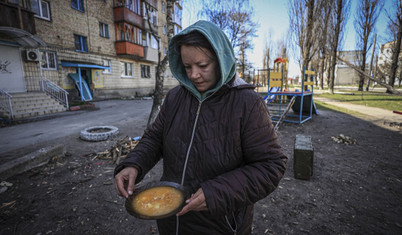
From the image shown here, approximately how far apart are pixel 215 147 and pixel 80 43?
59.7ft

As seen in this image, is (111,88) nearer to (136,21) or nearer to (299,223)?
(136,21)

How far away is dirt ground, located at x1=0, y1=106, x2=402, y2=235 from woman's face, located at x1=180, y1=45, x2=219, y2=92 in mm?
2103

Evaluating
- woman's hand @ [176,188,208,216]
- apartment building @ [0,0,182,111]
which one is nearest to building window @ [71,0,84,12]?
apartment building @ [0,0,182,111]

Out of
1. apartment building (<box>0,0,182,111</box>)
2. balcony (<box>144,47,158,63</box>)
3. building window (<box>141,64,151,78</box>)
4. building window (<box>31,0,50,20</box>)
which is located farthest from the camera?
building window (<box>141,64,151,78</box>)

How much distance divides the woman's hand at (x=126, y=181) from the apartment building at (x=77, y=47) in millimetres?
7185

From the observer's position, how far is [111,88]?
18.3 meters

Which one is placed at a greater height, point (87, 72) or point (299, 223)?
point (87, 72)

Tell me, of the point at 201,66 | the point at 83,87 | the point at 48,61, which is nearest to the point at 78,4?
the point at 48,61

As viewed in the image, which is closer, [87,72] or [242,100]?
[242,100]

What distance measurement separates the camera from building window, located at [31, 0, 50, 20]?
11.9m

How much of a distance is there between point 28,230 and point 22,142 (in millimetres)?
4718

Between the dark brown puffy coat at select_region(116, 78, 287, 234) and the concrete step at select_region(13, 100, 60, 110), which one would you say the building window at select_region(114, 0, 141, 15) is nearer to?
the concrete step at select_region(13, 100, 60, 110)

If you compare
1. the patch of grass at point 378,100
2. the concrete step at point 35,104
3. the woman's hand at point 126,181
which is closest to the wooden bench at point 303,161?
the woman's hand at point 126,181

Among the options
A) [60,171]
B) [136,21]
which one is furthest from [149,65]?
[60,171]
